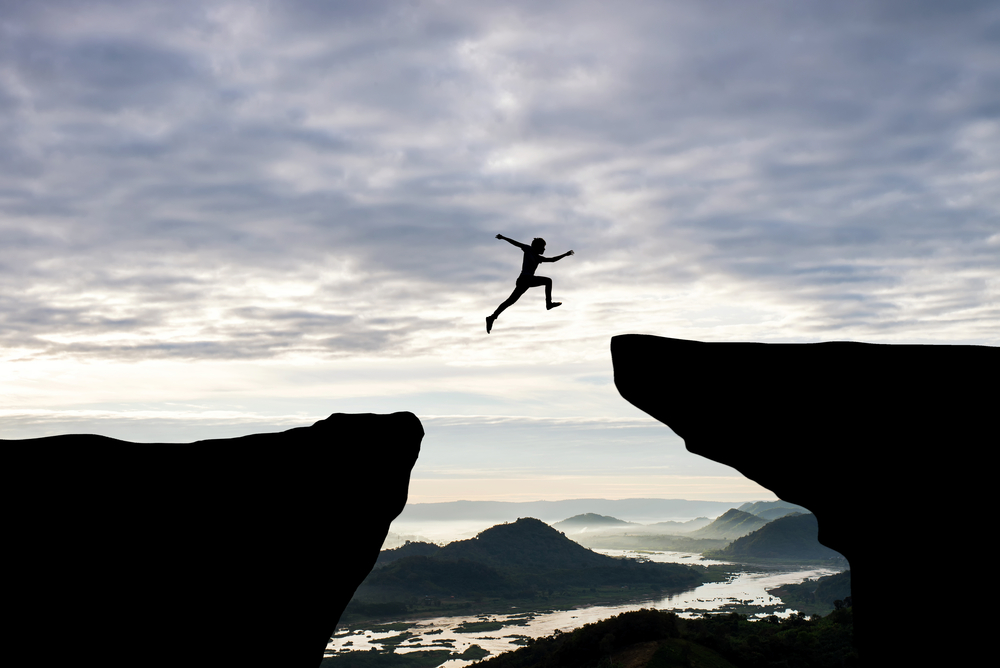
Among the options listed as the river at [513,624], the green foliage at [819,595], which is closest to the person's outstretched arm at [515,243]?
the river at [513,624]

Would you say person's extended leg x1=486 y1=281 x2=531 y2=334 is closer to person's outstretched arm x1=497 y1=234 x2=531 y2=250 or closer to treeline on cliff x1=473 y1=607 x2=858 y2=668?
person's outstretched arm x1=497 y1=234 x2=531 y2=250

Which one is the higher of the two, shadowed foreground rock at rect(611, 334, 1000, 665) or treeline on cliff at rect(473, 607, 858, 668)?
shadowed foreground rock at rect(611, 334, 1000, 665)

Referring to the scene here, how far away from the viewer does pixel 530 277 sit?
13336 millimetres

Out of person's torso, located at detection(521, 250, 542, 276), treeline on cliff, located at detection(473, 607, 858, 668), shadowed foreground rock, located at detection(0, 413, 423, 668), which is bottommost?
treeline on cliff, located at detection(473, 607, 858, 668)

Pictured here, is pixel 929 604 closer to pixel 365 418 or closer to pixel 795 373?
pixel 795 373

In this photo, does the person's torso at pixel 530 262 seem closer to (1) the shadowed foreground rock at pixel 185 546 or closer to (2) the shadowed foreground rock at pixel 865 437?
(2) the shadowed foreground rock at pixel 865 437

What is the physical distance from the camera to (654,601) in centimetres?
17525

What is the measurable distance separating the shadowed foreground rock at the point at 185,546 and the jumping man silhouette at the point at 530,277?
3927 millimetres

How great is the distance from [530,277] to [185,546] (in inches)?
299

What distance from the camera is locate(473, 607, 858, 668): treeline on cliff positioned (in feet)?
156

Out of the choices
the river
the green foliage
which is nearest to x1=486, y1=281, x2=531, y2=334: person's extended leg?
the river

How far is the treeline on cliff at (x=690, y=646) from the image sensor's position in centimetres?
4753

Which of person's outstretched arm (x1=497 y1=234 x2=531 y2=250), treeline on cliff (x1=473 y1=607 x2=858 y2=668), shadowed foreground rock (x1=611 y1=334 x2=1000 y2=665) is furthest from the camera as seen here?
treeline on cliff (x1=473 y1=607 x2=858 y2=668)

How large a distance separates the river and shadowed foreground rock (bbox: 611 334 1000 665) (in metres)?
104
